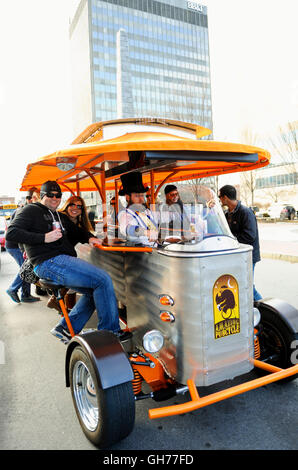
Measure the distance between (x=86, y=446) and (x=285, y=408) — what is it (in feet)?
5.72

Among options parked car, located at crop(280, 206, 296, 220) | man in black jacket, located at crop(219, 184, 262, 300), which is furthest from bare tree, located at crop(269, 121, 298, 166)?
man in black jacket, located at crop(219, 184, 262, 300)

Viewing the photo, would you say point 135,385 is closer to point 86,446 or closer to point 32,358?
point 86,446

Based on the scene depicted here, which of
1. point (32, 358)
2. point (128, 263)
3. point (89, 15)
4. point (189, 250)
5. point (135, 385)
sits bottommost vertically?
point (32, 358)

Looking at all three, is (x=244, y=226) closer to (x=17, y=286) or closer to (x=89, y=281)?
(x=89, y=281)

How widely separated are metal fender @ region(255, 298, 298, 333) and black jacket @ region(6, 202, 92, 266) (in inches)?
89.7

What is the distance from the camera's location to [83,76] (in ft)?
308

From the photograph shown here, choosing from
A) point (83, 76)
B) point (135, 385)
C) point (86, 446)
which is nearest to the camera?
point (86, 446)

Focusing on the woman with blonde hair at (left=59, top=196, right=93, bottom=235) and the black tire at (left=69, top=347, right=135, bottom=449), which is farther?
the woman with blonde hair at (left=59, top=196, right=93, bottom=235)

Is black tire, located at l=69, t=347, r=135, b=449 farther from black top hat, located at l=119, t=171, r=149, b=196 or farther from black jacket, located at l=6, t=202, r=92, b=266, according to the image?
black top hat, located at l=119, t=171, r=149, b=196

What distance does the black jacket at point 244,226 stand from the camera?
464cm

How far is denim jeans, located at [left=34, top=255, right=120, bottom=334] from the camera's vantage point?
3283 mm

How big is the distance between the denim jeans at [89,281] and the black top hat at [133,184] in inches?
39.8
